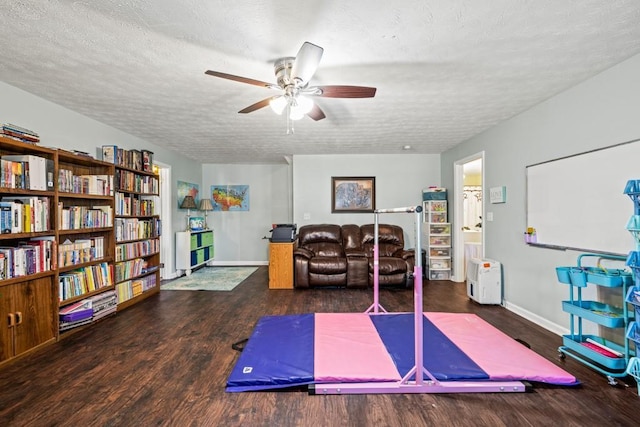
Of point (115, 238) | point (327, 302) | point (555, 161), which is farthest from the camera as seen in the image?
point (327, 302)

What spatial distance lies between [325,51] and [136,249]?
3.47 meters

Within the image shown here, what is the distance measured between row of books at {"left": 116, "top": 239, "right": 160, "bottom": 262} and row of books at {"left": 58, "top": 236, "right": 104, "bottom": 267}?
0.27 m

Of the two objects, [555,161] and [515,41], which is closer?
[515,41]

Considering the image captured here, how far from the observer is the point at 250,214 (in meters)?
6.76

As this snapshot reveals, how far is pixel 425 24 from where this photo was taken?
70.4 inches

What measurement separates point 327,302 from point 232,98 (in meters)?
2.68

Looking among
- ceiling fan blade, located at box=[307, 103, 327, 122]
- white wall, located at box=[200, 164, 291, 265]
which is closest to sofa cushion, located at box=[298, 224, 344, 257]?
white wall, located at box=[200, 164, 291, 265]

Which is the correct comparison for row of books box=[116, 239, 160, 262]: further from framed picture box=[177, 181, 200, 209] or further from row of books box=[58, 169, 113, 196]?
framed picture box=[177, 181, 200, 209]

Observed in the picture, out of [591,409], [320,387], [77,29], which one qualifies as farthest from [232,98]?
[591,409]

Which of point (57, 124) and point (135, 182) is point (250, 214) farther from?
point (57, 124)

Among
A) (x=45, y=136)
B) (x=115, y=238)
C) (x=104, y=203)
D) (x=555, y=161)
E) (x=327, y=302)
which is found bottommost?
(x=327, y=302)

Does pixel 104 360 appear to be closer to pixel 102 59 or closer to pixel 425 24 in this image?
pixel 102 59

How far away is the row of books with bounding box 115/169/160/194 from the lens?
12.1 ft

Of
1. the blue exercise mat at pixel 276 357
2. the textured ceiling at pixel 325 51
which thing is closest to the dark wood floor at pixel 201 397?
the blue exercise mat at pixel 276 357
